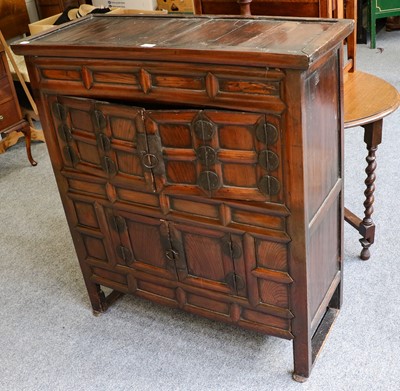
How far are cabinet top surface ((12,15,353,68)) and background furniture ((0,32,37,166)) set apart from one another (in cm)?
140

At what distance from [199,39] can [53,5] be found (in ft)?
10.7

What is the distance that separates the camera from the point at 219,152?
1604 mm

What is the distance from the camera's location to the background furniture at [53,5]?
14.6 feet

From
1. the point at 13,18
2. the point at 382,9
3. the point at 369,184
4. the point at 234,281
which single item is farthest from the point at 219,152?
the point at 382,9

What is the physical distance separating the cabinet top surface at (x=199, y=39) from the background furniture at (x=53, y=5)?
2.67 metres

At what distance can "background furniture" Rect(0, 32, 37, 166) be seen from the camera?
3.23 meters

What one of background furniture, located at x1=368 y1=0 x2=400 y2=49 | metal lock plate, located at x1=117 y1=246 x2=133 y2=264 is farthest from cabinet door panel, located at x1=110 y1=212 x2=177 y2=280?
background furniture, located at x1=368 y1=0 x2=400 y2=49

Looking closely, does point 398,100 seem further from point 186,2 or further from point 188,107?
point 186,2

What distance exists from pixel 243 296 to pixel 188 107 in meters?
0.60

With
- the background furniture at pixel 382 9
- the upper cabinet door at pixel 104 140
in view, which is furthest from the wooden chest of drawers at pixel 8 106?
the background furniture at pixel 382 9

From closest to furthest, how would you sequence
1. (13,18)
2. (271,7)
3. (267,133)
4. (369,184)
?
1. (267,133)
2. (369,184)
3. (271,7)
4. (13,18)

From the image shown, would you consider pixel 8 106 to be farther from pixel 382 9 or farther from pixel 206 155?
pixel 382 9

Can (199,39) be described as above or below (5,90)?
above

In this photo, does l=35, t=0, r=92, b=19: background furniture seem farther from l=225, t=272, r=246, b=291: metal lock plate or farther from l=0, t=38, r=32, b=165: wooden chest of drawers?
l=225, t=272, r=246, b=291: metal lock plate
